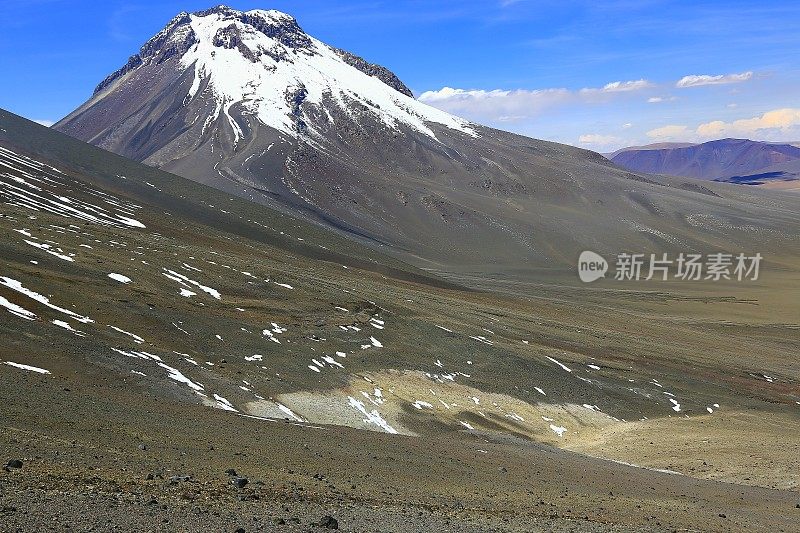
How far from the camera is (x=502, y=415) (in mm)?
50438

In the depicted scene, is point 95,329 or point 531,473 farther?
point 95,329

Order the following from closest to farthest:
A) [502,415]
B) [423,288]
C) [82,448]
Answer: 1. [82,448]
2. [502,415]
3. [423,288]

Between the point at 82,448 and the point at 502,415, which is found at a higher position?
the point at 82,448

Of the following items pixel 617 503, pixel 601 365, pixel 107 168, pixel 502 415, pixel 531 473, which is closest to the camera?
pixel 617 503

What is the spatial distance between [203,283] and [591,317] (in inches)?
2342

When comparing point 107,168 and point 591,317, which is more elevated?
point 107,168

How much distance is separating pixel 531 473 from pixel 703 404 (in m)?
34.4

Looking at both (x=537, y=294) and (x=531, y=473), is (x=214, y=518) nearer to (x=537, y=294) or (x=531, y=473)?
(x=531, y=473)

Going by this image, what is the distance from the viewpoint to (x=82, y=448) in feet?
73.4

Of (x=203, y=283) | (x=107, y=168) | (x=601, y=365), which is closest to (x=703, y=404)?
(x=601, y=365)

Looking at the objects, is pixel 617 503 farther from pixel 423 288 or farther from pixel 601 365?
pixel 423 288

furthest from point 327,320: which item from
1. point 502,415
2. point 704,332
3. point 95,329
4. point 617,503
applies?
point 704,332

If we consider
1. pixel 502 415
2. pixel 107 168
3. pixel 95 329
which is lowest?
pixel 502 415

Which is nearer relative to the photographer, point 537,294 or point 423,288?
point 423,288
